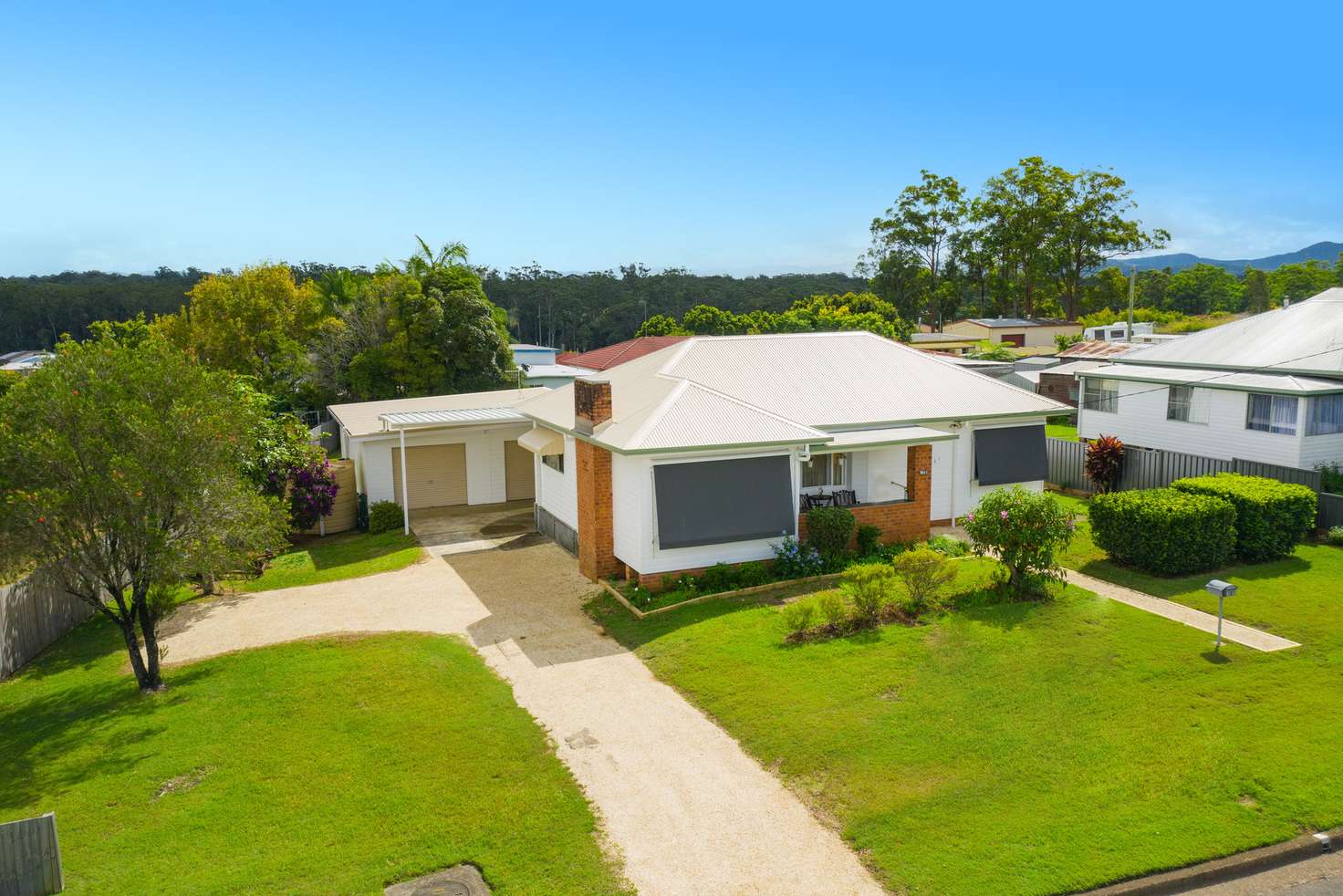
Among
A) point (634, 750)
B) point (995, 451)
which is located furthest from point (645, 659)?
point (995, 451)

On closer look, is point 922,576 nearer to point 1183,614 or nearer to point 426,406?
point 1183,614

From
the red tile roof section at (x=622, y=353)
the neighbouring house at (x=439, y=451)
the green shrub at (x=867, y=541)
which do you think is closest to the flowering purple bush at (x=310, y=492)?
the neighbouring house at (x=439, y=451)

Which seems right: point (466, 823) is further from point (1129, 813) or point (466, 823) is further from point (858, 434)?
point (858, 434)

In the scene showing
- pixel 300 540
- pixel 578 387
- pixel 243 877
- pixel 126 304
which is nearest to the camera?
pixel 243 877

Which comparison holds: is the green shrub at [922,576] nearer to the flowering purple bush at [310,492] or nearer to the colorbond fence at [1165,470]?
the colorbond fence at [1165,470]

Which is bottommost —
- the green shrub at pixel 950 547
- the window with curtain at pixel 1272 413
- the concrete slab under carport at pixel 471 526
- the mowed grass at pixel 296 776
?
the concrete slab under carport at pixel 471 526

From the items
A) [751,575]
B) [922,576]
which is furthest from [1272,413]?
[751,575]
